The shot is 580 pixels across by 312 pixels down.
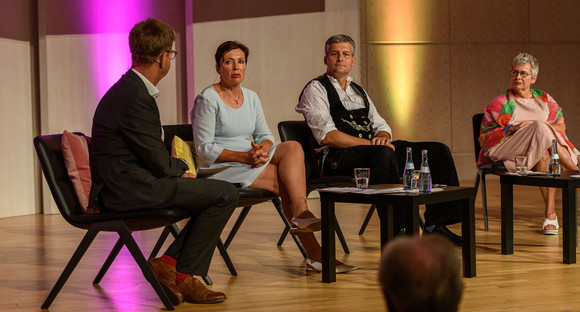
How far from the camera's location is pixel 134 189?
10.5 feet

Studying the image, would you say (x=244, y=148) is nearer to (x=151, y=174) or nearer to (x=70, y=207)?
Result: (x=151, y=174)

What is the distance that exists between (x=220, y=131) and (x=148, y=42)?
96 centimetres

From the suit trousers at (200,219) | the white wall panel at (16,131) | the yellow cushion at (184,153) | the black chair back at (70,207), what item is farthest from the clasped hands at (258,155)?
the white wall panel at (16,131)

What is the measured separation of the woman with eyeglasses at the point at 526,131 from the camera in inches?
201

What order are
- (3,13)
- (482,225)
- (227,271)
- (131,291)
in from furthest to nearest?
(3,13) → (482,225) → (227,271) → (131,291)

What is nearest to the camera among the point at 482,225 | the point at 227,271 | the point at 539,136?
the point at 227,271

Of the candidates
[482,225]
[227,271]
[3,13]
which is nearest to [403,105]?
[482,225]

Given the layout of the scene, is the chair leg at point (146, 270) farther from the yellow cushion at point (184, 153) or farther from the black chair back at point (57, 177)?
the yellow cushion at point (184, 153)

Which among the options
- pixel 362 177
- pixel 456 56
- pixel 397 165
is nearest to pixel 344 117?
pixel 397 165

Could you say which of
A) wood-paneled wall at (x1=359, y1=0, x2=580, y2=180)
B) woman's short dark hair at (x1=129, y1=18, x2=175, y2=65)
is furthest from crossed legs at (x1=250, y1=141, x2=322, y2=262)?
wood-paneled wall at (x1=359, y1=0, x2=580, y2=180)

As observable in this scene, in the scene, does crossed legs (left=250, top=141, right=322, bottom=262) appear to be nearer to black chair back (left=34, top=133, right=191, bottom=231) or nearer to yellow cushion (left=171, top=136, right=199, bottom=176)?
yellow cushion (left=171, top=136, right=199, bottom=176)

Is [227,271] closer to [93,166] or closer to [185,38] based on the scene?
[93,166]

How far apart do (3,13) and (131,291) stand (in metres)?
3.81

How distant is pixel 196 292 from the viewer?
10.7 feet
